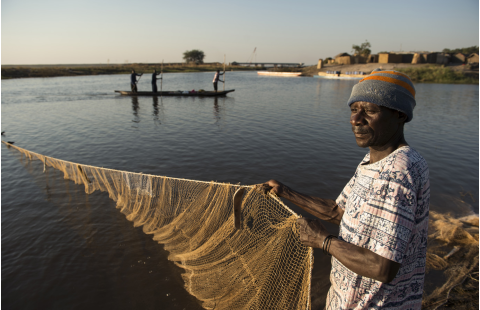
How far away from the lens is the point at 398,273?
1265mm

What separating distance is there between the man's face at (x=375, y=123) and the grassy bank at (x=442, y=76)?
150ft

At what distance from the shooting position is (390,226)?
1142 millimetres

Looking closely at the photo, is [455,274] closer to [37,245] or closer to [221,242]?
[221,242]

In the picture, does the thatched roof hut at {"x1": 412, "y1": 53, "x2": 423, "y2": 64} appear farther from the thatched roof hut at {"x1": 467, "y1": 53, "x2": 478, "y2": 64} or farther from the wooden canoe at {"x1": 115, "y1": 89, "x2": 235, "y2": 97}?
the wooden canoe at {"x1": 115, "y1": 89, "x2": 235, "y2": 97}

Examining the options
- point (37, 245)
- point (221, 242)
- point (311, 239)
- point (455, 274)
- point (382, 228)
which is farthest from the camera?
point (37, 245)

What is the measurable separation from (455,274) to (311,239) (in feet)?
12.7

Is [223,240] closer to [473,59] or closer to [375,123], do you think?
[375,123]

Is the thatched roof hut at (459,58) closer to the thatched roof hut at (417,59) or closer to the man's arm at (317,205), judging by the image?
the thatched roof hut at (417,59)

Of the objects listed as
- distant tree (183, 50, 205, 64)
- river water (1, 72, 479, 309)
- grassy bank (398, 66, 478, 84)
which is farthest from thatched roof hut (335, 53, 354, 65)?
distant tree (183, 50, 205, 64)

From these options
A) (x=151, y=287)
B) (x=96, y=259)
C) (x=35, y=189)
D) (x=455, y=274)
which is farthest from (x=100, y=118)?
(x=455, y=274)

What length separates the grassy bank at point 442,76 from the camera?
122 ft

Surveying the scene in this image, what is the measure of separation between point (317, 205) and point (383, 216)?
74 centimetres

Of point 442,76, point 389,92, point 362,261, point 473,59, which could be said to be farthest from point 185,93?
point 473,59

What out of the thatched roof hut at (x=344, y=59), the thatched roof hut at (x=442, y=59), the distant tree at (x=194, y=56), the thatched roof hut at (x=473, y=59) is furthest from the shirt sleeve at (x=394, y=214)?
the distant tree at (x=194, y=56)
